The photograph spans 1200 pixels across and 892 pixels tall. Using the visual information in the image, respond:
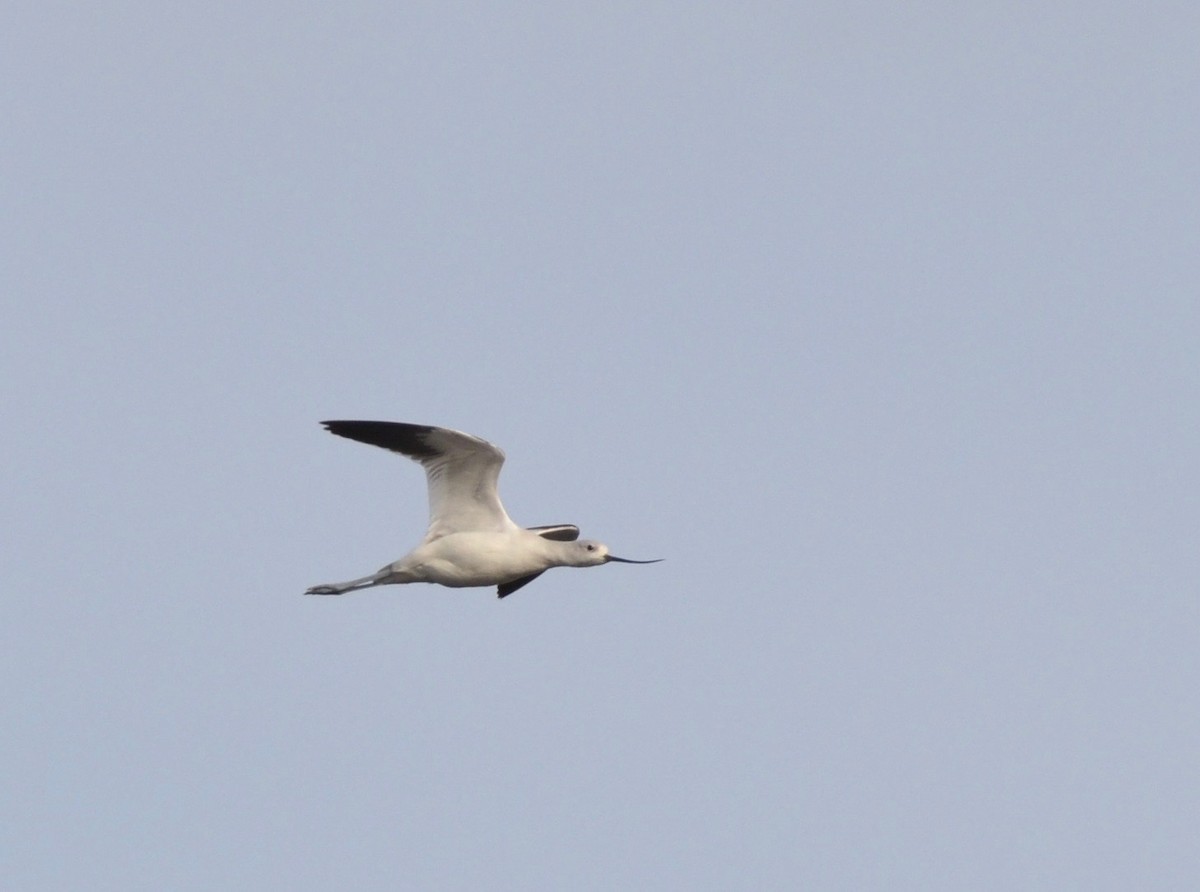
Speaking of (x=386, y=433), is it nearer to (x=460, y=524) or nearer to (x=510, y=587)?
(x=460, y=524)

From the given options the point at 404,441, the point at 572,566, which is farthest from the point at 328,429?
the point at 572,566

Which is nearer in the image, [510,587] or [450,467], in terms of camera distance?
[450,467]

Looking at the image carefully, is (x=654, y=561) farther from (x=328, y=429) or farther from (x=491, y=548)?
(x=328, y=429)

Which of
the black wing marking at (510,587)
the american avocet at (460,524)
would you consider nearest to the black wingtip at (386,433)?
the american avocet at (460,524)

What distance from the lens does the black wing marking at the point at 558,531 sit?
38.7 meters

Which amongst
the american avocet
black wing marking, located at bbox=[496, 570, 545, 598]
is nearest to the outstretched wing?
the american avocet

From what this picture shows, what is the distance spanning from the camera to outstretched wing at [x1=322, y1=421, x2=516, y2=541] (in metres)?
37.0

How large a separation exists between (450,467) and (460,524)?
80 centimetres

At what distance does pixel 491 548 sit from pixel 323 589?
283cm

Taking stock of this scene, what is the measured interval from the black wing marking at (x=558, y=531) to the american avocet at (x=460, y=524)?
527mm

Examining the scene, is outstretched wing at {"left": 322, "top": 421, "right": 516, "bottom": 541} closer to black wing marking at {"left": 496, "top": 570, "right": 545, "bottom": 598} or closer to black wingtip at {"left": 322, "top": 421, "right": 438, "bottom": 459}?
black wingtip at {"left": 322, "top": 421, "right": 438, "bottom": 459}

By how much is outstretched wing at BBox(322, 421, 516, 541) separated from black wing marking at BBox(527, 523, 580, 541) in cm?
93

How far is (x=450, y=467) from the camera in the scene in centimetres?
3750

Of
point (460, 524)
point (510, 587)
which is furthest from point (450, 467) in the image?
point (510, 587)
